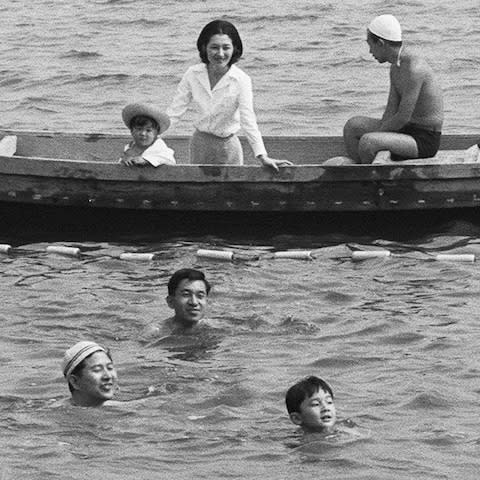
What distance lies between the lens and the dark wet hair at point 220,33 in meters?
15.2

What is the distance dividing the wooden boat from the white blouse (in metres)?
0.37

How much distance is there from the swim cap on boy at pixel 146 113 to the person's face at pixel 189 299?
2600 mm

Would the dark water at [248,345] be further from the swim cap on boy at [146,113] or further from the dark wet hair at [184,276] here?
the swim cap on boy at [146,113]

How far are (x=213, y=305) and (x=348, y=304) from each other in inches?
44.7

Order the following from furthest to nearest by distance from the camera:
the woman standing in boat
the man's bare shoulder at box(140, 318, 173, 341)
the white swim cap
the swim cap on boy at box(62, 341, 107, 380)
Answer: the white swim cap
the woman standing in boat
the man's bare shoulder at box(140, 318, 173, 341)
the swim cap on boy at box(62, 341, 107, 380)

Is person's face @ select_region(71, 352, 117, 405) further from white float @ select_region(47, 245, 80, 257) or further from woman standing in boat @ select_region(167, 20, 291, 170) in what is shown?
woman standing in boat @ select_region(167, 20, 291, 170)

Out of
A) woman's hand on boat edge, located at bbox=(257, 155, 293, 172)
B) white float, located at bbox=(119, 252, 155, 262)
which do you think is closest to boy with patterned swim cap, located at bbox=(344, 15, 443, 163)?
woman's hand on boat edge, located at bbox=(257, 155, 293, 172)

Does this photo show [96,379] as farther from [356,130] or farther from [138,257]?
[356,130]

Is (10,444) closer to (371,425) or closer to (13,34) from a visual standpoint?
(371,425)

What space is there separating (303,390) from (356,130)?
545cm

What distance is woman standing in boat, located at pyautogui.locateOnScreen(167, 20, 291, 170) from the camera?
1535 centimetres

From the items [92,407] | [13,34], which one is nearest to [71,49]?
[13,34]

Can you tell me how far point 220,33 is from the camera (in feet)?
50.1

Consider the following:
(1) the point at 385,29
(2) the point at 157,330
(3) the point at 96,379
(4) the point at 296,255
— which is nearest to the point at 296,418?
(3) the point at 96,379
